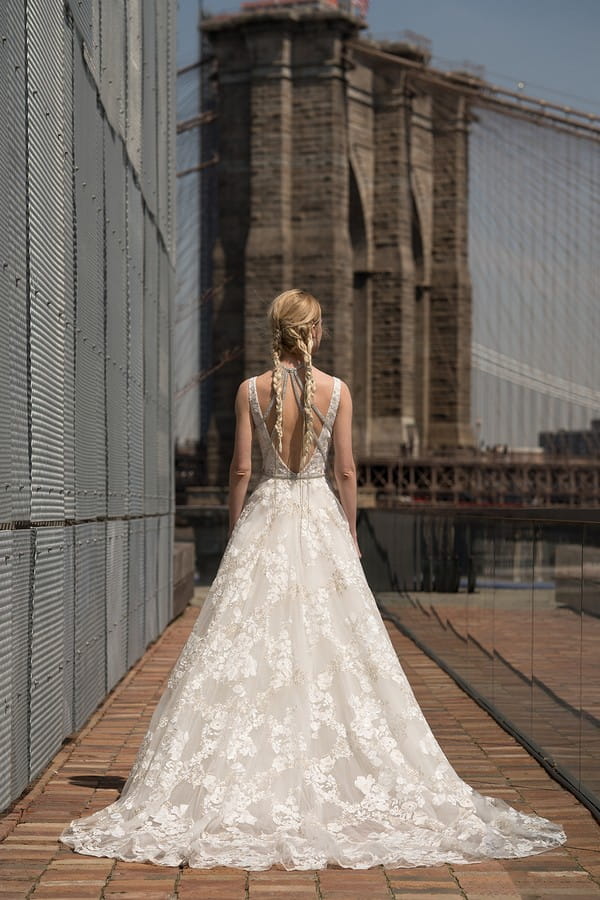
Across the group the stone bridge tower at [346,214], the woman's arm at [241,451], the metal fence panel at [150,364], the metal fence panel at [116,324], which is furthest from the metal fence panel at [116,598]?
the stone bridge tower at [346,214]

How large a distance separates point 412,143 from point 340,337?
346 inches

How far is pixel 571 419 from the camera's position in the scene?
202 feet

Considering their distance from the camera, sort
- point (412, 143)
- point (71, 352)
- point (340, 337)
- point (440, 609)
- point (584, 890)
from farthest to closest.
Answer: point (412, 143), point (340, 337), point (440, 609), point (71, 352), point (584, 890)

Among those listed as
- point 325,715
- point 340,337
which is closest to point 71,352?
point 325,715

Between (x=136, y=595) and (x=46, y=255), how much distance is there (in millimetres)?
4046

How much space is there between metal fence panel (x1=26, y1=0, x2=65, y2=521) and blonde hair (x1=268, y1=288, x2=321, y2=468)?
111 centimetres

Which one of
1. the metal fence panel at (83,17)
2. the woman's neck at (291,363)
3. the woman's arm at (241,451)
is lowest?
the woman's arm at (241,451)

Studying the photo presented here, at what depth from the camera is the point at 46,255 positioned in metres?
6.15

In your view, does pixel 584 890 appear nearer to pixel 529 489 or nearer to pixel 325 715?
pixel 325 715

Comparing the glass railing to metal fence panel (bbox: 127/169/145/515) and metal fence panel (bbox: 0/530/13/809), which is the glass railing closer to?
metal fence panel (bbox: 0/530/13/809)

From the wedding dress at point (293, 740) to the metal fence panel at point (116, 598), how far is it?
127 inches

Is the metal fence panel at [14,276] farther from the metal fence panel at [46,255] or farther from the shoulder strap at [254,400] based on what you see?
the shoulder strap at [254,400]

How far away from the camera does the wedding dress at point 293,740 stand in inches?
178

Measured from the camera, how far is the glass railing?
536 centimetres
